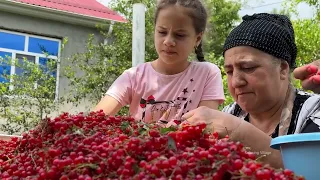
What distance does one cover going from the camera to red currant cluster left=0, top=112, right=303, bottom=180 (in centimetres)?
78

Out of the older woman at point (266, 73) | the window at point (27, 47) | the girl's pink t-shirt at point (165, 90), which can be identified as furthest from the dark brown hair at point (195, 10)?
the window at point (27, 47)

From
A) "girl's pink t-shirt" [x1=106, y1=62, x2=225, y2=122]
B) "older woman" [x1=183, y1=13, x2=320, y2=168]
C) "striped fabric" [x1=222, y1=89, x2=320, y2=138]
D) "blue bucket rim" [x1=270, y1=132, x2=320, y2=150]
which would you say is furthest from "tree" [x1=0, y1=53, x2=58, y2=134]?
"blue bucket rim" [x1=270, y1=132, x2=320, y2=150]

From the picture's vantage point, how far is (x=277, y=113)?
1.98 metres

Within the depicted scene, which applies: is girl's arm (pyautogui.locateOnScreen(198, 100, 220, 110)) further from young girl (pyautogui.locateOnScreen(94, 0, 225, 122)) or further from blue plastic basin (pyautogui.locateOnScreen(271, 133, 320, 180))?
blue plastic basin (pyautogui.locateOnScreen(271, 133, 320, 180))

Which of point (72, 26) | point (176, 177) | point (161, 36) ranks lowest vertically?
point (176, 177)

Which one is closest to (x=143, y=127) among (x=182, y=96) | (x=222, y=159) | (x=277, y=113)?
(x=222, y=159)

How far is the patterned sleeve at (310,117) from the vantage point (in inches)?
60.1

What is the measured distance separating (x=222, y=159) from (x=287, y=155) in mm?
232

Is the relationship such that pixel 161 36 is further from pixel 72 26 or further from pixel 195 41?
pixel 72 26

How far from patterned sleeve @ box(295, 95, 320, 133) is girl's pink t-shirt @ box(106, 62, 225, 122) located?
2.13ft

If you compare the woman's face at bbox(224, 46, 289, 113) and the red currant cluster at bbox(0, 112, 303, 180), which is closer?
the red currant cluster at bbox(0, 112, 303, 180)

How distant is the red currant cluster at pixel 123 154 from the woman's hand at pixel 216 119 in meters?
0.14

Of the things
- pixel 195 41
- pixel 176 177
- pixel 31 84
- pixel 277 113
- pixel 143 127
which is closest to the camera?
pixel 176 177

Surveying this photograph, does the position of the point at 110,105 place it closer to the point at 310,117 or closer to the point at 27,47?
the point at 310,117
